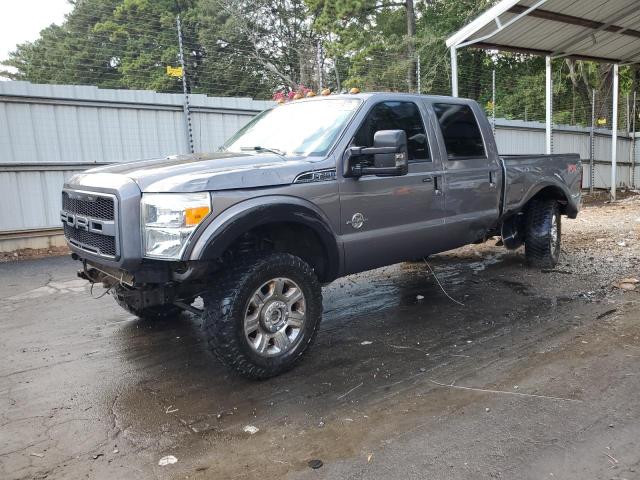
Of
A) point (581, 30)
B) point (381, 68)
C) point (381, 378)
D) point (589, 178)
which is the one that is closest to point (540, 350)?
point (381, 378)

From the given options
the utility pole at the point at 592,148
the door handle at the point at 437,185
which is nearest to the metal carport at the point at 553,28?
the door handle at the point at 437,185

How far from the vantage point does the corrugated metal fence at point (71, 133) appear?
8.68 meters

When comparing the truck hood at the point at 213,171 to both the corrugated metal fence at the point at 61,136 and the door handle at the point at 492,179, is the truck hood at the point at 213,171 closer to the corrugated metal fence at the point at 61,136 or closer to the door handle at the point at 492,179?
the door handle at the point at 492,179

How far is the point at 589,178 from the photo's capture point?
16766 millimetres

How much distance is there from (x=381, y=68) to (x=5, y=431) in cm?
2106

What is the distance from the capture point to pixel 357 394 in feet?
11.7

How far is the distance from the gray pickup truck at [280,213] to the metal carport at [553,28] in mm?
4442

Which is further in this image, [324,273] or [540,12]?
[540,12]

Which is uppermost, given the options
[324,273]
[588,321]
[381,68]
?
[381,68]

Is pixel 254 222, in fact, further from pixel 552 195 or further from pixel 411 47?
pixel 411 47

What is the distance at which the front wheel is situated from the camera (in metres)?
3.53

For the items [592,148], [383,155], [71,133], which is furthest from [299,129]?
[592,148]

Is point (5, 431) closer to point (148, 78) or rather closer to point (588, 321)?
point (588, 321)

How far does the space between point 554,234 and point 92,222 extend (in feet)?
→ 18.6
